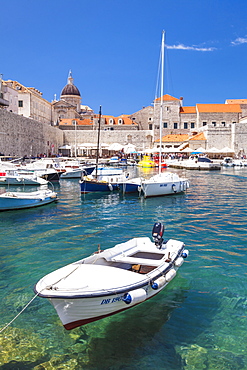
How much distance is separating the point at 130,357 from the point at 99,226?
21.9 ft

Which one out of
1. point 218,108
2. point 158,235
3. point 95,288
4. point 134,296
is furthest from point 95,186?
point 218,108

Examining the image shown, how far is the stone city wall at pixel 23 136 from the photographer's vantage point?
3298 cm

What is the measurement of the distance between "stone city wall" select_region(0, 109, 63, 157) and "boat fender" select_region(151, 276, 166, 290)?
3029 centimetres

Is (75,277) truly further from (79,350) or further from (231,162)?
(231,162)

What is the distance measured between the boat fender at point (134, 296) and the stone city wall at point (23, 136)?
100 ft

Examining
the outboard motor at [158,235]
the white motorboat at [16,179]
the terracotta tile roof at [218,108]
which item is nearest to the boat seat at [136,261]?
the outboard motor at [158,235]

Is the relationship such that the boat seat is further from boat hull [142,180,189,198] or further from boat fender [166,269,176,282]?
boat hull [142,180,189,198]

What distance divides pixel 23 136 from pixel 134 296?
120 ft

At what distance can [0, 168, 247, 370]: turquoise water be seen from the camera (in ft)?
13.3

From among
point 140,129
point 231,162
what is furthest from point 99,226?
point 140,129

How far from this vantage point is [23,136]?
38156 millimetres

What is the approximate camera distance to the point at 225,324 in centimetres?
477

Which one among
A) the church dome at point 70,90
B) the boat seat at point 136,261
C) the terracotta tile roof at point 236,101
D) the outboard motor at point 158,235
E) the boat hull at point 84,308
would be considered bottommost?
the boat hull at point 84,308

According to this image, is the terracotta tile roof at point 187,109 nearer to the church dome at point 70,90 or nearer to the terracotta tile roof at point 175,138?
the terracotta tile roof at point 175,138
